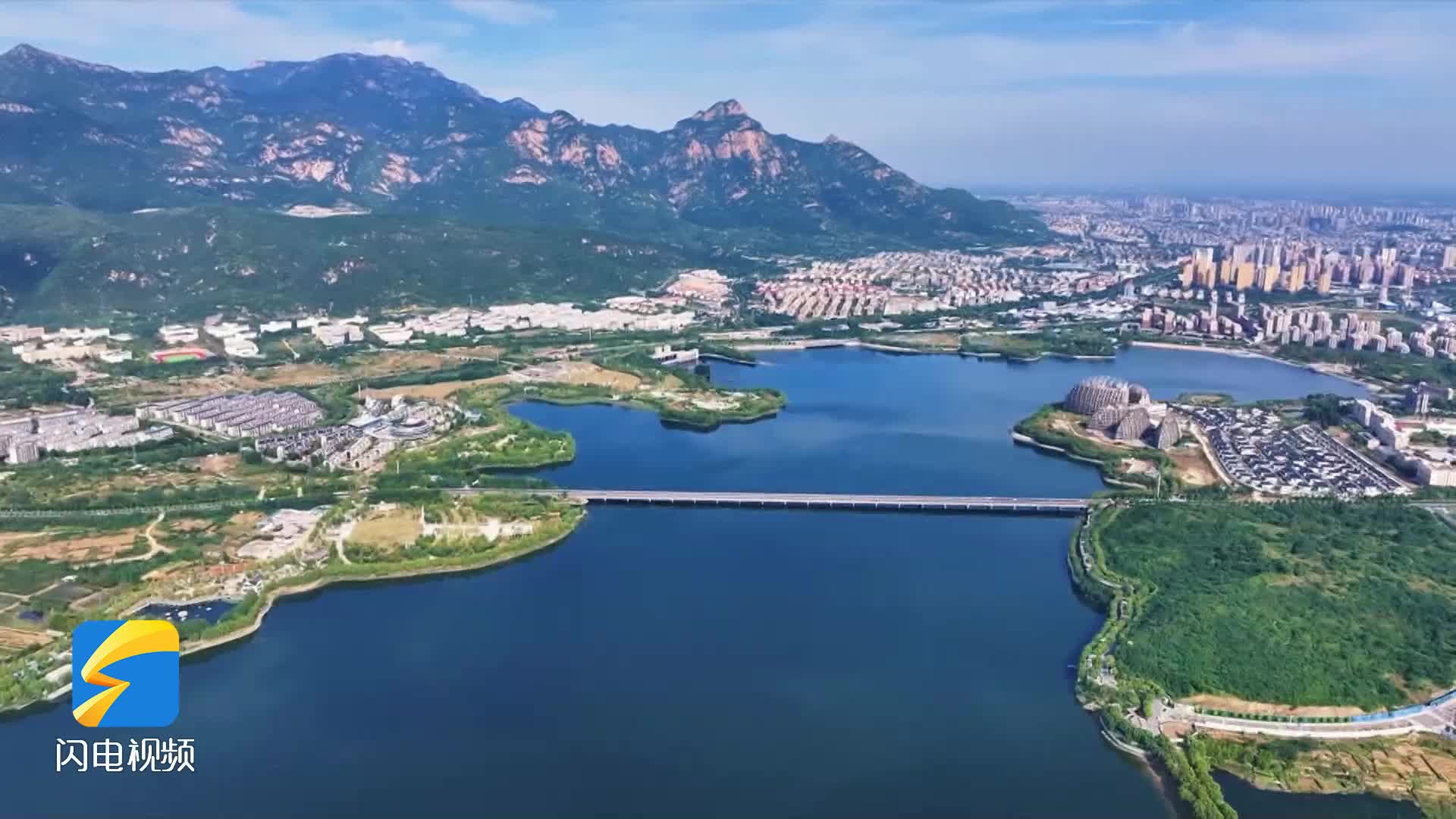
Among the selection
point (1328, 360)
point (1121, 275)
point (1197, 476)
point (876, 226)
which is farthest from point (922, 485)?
point (876, 226)

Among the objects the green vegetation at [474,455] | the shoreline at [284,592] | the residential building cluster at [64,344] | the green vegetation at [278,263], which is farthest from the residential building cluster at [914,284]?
the shoreline at [284,592]

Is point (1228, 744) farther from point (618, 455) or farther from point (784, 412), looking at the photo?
point (784, 412)

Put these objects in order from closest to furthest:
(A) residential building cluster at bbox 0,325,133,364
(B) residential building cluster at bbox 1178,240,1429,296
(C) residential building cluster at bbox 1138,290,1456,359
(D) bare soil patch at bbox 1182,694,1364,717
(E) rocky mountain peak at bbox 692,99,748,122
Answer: (D) bare soil patch at bbox 1182,694,1364,717
(A) residential building cluster at bbox 0,325,133,364
(C) residential building cluster at bbox 1138,290,1456,359
(B) residential building cluster at bbox 1178,240,1429,296
(E) rocky mountain peak at bbox 692,99,748,122

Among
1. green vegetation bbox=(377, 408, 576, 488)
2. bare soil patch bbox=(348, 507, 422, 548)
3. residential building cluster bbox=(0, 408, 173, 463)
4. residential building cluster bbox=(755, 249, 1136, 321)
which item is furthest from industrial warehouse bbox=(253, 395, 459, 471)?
residential building cluster bbox=(755, 249, 1136, 321)

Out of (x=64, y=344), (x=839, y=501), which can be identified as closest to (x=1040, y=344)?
(x=839, y=501)

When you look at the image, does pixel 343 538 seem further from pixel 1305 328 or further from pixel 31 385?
pixel 1305 328

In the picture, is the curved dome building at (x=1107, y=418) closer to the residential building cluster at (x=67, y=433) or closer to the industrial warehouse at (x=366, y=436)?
the industrial warehouse at (x=366, y=436)

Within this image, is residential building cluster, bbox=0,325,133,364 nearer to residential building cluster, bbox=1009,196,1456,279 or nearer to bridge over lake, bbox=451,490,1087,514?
bridge over lake, bbox=451,490,1087,514
